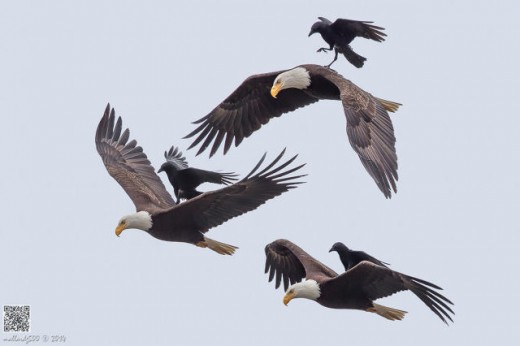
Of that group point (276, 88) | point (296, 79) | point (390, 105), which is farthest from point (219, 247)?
point (390, 105)

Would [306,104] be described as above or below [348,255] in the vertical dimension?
above

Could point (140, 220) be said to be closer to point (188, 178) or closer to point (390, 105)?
point (188, 178)

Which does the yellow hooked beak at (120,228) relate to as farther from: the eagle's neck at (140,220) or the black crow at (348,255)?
the black crow at (348,255)

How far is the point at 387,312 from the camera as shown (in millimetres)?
16594

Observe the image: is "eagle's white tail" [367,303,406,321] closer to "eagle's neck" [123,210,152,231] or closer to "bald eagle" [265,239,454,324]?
"bald eagle" [265,239,454,324]

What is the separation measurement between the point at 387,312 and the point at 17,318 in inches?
158

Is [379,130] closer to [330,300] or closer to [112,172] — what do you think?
[330,300]

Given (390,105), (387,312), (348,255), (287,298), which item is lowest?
(387,312)

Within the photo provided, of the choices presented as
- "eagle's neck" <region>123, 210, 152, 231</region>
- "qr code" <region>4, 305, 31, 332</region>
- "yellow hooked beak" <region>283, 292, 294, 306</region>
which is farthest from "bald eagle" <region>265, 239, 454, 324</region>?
"qr code" <region>4, 305, 31, 332</region>

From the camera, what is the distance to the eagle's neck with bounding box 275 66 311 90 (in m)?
17.9

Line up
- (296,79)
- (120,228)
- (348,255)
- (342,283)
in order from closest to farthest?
(342,283) < (348,255) < (120,228) < (296,79)

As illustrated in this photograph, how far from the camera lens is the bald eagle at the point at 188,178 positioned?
17719mm

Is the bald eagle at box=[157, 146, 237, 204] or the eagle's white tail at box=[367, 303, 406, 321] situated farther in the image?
the bald eagle at box=[157, 146, 237, 204]

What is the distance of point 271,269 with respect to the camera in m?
17.9
